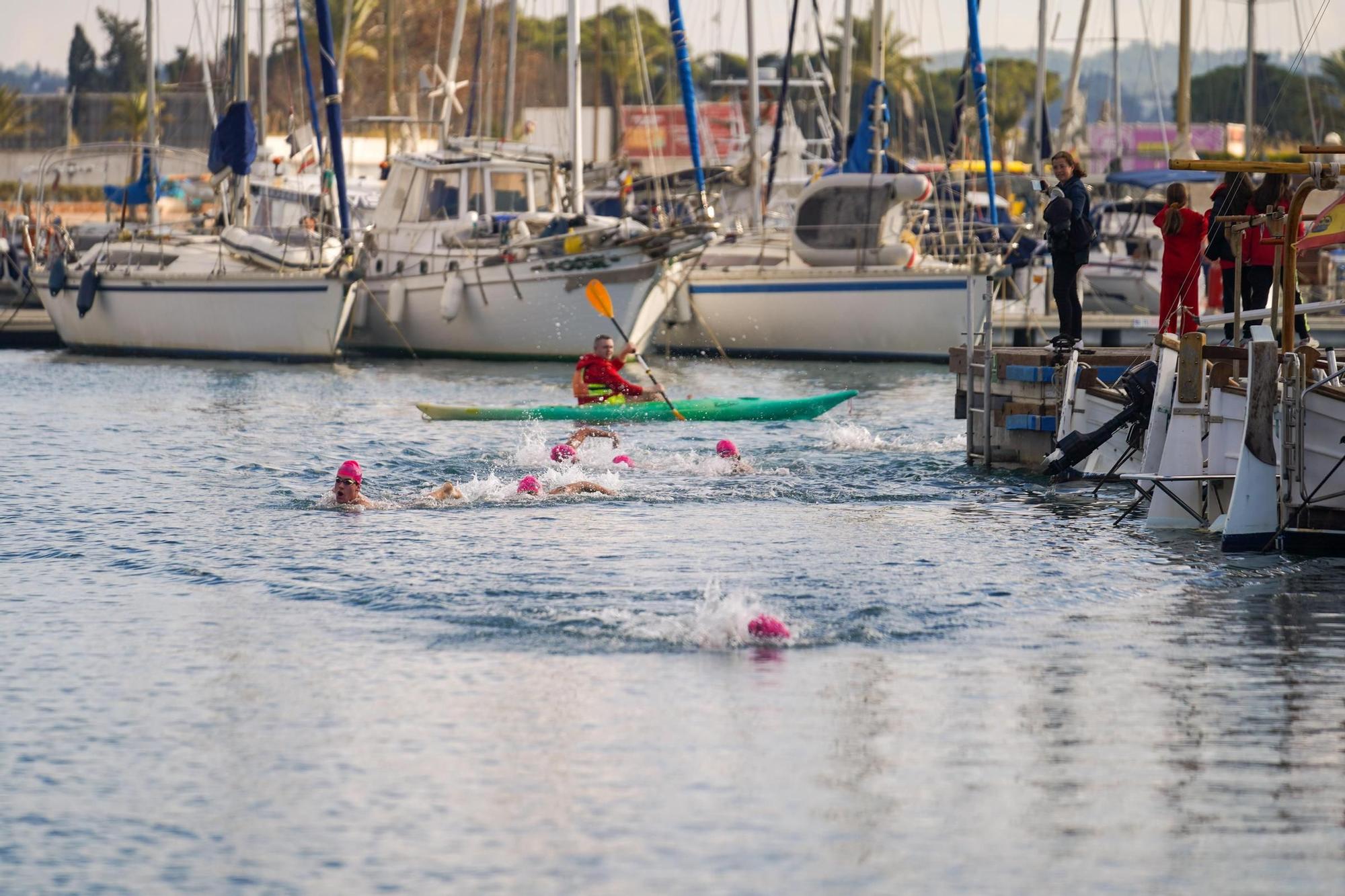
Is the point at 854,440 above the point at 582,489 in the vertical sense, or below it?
above

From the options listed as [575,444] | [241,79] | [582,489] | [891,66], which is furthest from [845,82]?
[891,66]

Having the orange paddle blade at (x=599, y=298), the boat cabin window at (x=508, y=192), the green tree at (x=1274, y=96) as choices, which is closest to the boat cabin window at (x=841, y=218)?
the boat cabin window at (x=508, y=192)

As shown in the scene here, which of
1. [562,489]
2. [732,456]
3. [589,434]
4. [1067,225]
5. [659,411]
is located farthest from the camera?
[659,411]

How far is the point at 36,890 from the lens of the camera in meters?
6.47

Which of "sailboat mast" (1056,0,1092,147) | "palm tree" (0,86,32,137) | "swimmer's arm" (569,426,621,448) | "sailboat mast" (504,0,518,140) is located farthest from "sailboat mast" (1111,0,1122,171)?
"palm tree" (0,86,32,137)

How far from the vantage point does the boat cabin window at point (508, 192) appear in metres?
34.0

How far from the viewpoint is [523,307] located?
32.5 metres

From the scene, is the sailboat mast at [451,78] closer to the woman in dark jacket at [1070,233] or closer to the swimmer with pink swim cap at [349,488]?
the woman in dark jacket at [1070,233]

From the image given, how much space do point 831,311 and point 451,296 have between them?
716 cm

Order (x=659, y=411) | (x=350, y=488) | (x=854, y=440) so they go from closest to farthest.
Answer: (x=350, y=488) → (x=854, y=440) → (x=659, y=411)

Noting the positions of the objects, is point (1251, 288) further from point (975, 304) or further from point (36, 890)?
point (975, 304)

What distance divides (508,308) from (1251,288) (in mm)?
18965

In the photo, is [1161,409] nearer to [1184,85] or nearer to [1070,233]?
[1070,233]

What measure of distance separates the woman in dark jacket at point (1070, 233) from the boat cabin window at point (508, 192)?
18682 mm
